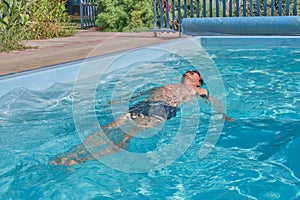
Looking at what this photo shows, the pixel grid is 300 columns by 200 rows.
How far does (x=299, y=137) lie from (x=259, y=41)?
15.5 feet

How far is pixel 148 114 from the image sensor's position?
143 inches

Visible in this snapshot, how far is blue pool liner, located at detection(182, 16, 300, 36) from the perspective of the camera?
798cm

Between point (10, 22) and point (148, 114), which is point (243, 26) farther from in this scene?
point (148, 114)

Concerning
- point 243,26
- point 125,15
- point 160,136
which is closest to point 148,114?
point 160,136

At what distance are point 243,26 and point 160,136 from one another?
17.3 ft

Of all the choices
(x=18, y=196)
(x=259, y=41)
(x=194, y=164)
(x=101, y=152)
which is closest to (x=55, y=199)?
(x=18, y=196)

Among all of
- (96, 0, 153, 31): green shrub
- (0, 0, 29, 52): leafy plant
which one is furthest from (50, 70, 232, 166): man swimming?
(96, 0, 153, 31): green shrub

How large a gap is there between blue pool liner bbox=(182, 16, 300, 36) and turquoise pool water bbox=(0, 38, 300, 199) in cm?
138

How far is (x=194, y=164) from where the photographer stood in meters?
3.13

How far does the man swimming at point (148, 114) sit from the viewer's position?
3127 millimetres

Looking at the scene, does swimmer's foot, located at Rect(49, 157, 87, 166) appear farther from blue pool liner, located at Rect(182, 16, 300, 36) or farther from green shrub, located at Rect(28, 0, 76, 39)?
green shrub, located at Rect(28, 0, 76, 39)

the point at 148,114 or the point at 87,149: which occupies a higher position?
the point at 148,114

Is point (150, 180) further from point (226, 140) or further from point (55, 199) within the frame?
point (226, 140)

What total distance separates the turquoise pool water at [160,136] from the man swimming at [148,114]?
69 millimetres
